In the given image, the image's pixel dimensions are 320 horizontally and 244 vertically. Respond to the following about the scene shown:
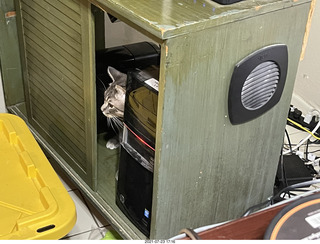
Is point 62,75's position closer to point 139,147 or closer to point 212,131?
point 139,147

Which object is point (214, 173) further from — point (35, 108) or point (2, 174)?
point (35, 108)

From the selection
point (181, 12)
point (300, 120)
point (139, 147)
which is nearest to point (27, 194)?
point (139, 147)

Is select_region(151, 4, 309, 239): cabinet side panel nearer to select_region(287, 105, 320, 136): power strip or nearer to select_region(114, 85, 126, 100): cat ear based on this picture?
select_region(114, 85, 126, 100): cat ear

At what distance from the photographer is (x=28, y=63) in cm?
196

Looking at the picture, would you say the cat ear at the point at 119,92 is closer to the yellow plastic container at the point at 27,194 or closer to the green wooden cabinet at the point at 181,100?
the green wooden cabinet at the point at 181,100

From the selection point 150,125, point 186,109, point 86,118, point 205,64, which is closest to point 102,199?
point 86,118

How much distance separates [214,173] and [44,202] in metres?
0.51

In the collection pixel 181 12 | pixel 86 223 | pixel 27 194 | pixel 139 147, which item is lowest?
pixel 86 223

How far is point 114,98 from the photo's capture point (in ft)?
5.42

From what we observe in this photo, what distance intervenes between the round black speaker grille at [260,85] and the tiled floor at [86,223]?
73 centimetres

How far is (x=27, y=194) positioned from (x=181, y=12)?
709 mm

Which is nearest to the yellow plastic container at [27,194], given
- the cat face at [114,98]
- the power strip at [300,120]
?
the cat face at [114,98]

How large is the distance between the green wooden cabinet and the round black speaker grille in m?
0.06

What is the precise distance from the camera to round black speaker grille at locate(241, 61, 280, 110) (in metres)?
1.36
